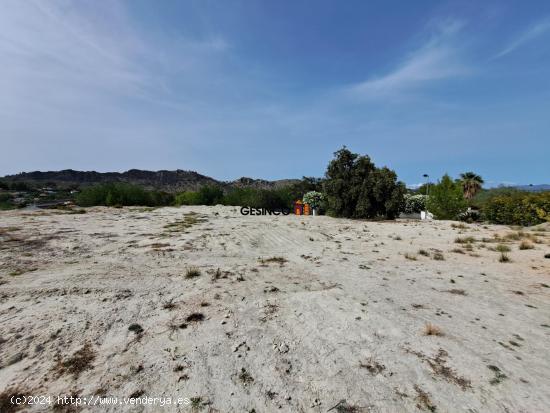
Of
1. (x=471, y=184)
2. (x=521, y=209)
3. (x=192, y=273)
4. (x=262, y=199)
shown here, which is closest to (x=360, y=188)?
(x=521, y=209)

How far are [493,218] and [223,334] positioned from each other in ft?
64.5

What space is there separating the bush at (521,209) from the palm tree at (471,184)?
28.1m

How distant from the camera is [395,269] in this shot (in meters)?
5.98

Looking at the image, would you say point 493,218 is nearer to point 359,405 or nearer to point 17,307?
point 359,405

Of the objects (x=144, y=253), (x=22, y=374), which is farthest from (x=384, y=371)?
(x=144, y=253)

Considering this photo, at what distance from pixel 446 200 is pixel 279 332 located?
18.9 meters

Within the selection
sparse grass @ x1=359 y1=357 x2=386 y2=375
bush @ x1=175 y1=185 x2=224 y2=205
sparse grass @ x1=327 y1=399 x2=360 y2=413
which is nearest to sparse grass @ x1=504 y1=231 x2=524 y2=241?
sparse grass @ x1=359 y1=357 x2=386 y2=375

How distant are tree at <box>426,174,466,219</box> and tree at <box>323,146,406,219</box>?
3.31 meters

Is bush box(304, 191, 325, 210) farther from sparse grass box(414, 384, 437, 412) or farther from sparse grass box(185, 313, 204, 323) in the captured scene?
sparse grass box(414, 384, 437, 412)

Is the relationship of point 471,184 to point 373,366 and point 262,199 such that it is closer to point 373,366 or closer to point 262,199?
point 262,199

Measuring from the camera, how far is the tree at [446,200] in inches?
721

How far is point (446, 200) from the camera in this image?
18438mm

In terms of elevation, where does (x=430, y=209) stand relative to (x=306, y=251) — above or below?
above

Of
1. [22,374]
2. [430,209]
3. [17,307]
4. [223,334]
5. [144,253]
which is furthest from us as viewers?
[430,209]
